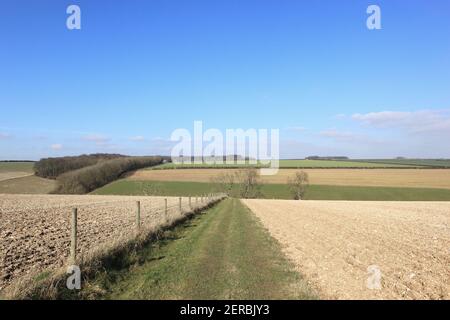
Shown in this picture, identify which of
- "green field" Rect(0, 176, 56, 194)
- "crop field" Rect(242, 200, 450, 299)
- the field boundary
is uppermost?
the field boundary

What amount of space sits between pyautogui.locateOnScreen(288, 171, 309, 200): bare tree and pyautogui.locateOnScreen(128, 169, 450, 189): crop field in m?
9.81

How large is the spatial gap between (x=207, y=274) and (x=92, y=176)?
10650 centimetres

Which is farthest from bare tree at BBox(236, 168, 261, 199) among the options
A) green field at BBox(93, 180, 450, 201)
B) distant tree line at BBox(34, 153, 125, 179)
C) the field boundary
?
the field boundary

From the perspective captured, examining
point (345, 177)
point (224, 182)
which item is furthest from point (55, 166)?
point (345, 177)

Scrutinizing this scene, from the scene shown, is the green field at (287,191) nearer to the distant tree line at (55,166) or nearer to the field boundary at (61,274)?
the distant tree line at (55,166)

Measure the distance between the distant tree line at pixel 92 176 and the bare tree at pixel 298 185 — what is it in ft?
167

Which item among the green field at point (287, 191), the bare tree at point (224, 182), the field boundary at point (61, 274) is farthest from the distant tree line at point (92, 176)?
the field boundary at point (61, 274)

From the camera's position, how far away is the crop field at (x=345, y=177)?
103 metres

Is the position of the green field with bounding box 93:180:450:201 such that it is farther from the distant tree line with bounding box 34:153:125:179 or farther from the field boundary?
the field boundary

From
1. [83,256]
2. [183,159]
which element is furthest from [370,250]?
[183,159]

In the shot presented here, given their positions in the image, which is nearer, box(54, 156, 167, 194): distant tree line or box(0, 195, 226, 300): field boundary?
box(0, 195, 226, 300): field boundary

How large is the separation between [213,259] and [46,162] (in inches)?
4833

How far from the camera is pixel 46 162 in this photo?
400ft

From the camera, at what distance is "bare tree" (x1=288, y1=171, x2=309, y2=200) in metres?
97.4
